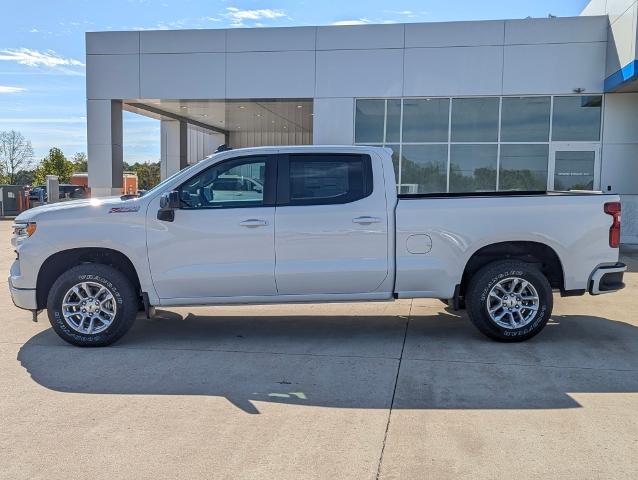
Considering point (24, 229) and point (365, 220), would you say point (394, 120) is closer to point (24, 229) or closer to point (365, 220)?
point (365, 220)

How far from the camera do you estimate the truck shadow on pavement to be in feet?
16.7

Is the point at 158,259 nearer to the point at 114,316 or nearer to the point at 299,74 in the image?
the point at 114,316

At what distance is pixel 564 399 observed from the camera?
16.2 feet

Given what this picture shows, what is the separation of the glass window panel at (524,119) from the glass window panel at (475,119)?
0.86 feet

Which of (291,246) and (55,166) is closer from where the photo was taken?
(291,246)

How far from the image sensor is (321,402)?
4.90 meters

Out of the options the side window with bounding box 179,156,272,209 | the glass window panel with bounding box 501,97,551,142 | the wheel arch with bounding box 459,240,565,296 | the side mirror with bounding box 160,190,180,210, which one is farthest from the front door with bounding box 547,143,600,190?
the side mirror with bounding box 160,190,180,210

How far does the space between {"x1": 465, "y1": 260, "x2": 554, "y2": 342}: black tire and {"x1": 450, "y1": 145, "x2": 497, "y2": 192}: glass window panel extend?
1069 centimetres

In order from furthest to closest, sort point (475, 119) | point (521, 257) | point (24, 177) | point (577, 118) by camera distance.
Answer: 1. point (24, 177)
2. point (475, 119)
3. point (577, 118)
4. point (521, 257)

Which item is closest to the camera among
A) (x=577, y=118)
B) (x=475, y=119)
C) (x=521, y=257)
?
(x=521, y=257)

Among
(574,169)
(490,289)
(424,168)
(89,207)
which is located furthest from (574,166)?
(89,207)

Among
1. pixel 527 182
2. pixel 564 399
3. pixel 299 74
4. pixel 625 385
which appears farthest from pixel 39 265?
pixel 527 182

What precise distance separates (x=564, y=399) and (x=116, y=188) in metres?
17.0

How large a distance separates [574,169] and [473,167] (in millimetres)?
2627
